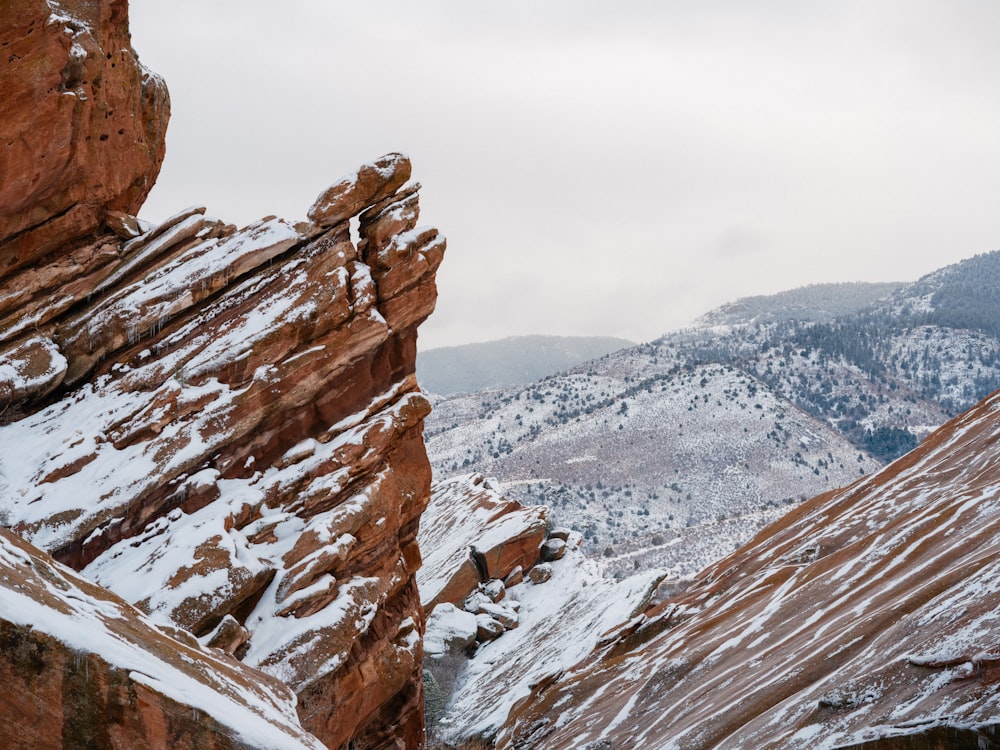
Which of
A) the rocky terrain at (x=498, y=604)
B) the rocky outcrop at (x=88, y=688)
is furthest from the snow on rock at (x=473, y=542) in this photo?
the rocky outcrop at (x=88, y=688)

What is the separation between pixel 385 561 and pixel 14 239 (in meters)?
14.0

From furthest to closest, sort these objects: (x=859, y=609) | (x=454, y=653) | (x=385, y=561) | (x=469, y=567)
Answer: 1. (x=469, y=567)
2. (x=454, y=653)
3. (x=385, y=561)
4. (x=859, y=609)

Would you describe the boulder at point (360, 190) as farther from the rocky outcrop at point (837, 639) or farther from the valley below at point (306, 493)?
the rocky outcrop at point (837, 639)

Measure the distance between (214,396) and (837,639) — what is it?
1701 cm

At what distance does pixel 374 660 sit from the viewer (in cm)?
2353

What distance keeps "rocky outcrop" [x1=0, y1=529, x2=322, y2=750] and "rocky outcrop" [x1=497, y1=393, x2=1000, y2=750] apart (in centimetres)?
941

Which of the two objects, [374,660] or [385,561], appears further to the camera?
[385,561]

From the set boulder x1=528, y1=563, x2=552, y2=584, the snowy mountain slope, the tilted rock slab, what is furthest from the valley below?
the snowy mountain slope

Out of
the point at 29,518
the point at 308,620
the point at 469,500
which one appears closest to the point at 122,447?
the point at 29,518

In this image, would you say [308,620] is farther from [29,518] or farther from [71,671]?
[71,671]

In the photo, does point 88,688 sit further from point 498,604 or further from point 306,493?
point 498,604

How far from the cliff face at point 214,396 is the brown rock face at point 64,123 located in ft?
0.22

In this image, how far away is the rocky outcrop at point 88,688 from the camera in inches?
345

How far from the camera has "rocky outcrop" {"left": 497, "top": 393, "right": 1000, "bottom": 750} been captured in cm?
1328
